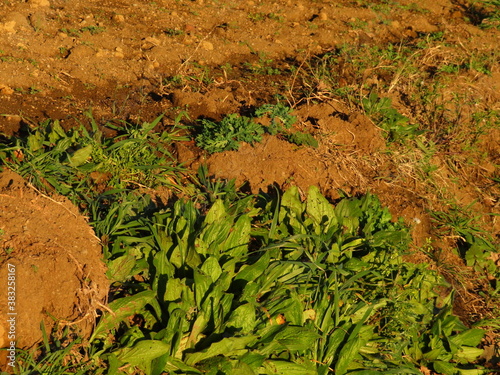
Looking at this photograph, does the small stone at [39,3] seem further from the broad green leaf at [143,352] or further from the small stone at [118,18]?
the broad green leaf at [143,352]

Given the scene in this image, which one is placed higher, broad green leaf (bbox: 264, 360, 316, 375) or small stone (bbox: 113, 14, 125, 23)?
small stone (bbox: 113, 14, 125, 23)

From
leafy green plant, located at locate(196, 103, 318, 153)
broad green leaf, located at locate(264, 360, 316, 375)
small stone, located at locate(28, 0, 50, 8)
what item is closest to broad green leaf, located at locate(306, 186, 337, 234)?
leafy green plant, located at locate(196, 103, 318, 153)

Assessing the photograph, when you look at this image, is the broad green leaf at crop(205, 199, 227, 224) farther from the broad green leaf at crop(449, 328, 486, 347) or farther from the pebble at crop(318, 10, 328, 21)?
the pebble at crop(318, 10, 328, 21)

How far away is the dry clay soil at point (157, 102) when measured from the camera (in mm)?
2639

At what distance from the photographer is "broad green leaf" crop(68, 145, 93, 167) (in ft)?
11.2

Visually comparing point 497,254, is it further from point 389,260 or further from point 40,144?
point 40,144

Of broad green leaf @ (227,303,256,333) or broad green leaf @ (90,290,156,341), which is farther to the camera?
broad green leaf @ (227,303,256,333)

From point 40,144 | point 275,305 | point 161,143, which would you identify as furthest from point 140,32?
point 275,305

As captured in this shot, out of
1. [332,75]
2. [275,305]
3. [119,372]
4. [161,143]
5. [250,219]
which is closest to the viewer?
[119,372]

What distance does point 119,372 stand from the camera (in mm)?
2535

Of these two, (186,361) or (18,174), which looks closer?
(186,361)

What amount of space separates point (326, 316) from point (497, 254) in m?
1.69

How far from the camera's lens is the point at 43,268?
2549 millimetres

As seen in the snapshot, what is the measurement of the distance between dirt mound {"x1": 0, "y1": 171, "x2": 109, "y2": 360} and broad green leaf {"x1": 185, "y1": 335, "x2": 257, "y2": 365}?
504mm
